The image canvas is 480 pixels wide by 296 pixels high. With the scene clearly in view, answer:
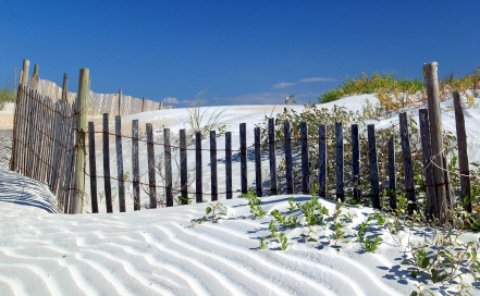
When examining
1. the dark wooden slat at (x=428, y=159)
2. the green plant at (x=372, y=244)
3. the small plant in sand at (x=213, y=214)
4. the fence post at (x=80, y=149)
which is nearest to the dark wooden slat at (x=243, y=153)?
the small plant in sand at (x=213, y=214)

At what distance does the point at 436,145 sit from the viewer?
4.65 m

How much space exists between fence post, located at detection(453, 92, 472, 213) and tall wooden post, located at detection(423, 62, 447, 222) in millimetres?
199

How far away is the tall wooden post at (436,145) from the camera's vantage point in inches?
182

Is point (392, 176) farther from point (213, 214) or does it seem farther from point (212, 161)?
A: point (212, 161)

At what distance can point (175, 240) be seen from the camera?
3.99 m

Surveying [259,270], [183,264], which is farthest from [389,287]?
[183,264]

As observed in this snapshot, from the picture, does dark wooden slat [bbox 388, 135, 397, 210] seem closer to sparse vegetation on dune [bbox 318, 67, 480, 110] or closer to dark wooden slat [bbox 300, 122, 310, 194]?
dark wooden slat [bbox 300, 122, 310, 194]

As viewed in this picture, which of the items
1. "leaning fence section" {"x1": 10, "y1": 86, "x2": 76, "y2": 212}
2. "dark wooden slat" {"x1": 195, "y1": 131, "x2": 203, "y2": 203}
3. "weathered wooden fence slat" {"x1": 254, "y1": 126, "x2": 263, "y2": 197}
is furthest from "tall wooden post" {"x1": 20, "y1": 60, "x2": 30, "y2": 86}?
"weathered wooden fence slat" {"x1": 254, "y1": 126, "x2": 263, "y2": 197}

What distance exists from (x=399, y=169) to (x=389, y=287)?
3169 millimetres

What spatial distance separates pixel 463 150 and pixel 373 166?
80cm

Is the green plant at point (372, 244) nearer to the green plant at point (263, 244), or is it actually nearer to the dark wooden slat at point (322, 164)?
the green plant at point (263, 244)

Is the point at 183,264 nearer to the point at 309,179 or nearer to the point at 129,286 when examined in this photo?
A: the point at 129,286

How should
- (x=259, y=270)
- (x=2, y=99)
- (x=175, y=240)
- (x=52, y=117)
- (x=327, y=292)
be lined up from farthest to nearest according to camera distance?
1. (x=2, y=99)
2. (x=52, y=117)
3. (x=175, y=240)
4. (x=259, y=270)
5. (x=327, y=292)

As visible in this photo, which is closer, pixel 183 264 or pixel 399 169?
pixel 183 264
